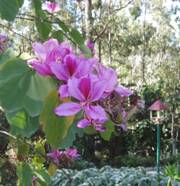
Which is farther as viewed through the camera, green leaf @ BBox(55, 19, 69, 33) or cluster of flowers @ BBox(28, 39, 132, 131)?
green leaf @ BBox(55, 19, 69, 33)

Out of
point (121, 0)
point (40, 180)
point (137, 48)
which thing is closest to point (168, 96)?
point (121, 0)

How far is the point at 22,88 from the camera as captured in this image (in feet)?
2.03

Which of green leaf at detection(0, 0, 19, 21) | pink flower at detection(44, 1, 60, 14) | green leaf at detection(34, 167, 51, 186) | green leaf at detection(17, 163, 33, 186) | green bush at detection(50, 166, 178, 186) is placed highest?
pink flower at detection(44, 1, 60, 14)

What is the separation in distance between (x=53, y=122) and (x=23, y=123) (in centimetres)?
5

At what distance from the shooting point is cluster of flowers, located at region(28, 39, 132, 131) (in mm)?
611

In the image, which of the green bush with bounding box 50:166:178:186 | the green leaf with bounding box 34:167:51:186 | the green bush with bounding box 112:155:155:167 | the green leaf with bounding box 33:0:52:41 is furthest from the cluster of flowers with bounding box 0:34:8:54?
the green bush with bounding box 112:155:155:167

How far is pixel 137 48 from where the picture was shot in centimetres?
3241

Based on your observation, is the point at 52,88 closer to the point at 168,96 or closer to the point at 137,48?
the point at 168,96

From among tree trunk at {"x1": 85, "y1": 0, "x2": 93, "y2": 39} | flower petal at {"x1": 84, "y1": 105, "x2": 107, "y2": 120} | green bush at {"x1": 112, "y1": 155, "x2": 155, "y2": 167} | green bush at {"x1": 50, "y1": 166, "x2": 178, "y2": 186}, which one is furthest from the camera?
tree trunk at {"x1": 85, "y1": 0, "x2": 93, "y2": 39}

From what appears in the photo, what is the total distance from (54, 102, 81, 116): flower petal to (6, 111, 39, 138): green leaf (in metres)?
0.06

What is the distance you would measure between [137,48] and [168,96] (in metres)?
18.8

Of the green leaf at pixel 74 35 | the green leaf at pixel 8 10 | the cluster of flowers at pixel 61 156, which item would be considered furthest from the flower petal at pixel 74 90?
the cluster of flowers at pixel 61 156

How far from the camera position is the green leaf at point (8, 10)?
73cm

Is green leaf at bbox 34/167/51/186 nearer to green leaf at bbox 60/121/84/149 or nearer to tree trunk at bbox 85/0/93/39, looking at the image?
green leaf at bbox 60/121/84/149
